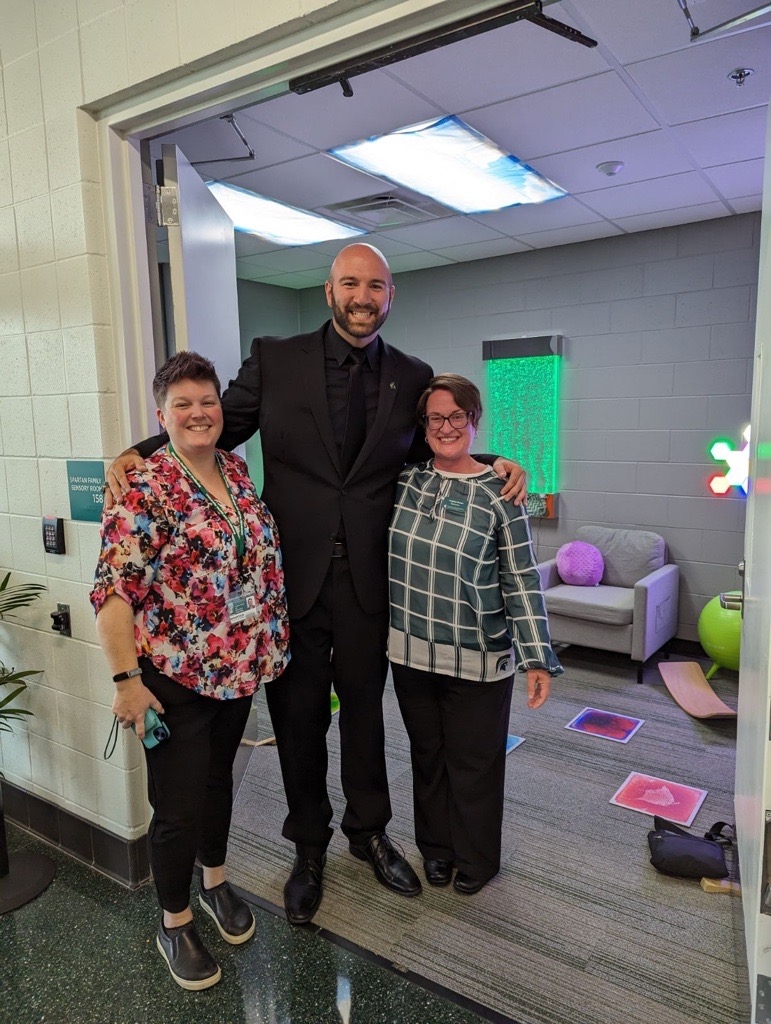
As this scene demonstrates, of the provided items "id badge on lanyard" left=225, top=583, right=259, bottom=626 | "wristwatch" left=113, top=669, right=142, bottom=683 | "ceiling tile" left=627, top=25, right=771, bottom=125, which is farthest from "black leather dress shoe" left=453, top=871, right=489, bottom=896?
"ceiling tile" left=627, top=25, right=771, bottom=125

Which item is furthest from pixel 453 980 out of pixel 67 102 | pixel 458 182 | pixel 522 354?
pixel 522 354

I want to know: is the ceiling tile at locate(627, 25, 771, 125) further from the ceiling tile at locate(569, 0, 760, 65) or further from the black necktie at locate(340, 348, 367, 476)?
the black necktie at locate(340, 348, 367, 476)

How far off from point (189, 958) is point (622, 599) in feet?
10.0

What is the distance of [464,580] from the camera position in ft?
6.24

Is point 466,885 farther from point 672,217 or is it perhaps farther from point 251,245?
point 251,245

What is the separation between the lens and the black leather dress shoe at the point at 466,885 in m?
2.10

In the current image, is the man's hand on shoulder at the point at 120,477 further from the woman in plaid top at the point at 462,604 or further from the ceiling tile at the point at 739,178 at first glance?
the ceiling tile at the point at 739,178

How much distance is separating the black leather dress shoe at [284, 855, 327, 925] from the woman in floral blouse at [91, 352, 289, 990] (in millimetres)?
265

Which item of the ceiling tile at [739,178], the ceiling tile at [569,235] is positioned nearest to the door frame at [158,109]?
the ceiling tile at [739,178]

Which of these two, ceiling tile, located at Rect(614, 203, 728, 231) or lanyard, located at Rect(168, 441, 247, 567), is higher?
ceiling tile, located at Rect(614, 203, 728, 231)

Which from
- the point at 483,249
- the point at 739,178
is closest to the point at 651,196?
the point at 739,178

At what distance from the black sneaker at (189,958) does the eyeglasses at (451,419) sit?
1.45 meters

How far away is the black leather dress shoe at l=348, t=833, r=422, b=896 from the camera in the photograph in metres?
2.09

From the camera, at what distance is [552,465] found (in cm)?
489
